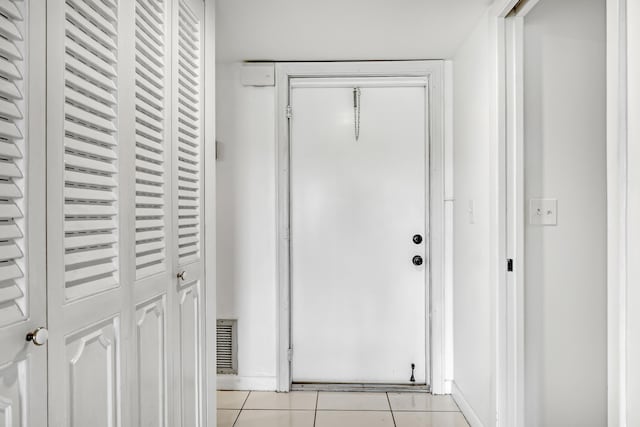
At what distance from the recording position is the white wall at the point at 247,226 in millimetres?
3316

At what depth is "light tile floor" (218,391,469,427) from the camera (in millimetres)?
2834

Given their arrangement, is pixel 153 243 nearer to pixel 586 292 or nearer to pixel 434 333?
pixel 586 292

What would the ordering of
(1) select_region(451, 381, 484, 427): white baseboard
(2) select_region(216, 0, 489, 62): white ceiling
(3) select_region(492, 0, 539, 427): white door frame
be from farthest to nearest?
(1) select_region(451, 381, 484, 427): white baseboard < (2) select_region(216, 0, 489, 62): white ceiling < (3) select_region(492, 0, 539, 427): white door frame

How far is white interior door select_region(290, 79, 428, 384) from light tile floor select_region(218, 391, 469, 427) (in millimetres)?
206

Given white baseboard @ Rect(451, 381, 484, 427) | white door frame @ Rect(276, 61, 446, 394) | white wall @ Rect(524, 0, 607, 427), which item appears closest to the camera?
white wall @ Rect(524, 0, 607, 427)

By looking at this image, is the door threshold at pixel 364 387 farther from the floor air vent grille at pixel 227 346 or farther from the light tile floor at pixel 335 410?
the floor air vent grille at pixel 227 346

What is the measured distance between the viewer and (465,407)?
9.61 ft

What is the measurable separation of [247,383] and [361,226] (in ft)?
4.35

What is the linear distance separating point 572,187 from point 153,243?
1.68 metres

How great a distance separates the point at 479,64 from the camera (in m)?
2.65

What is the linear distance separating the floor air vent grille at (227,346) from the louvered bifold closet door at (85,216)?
1.93m
